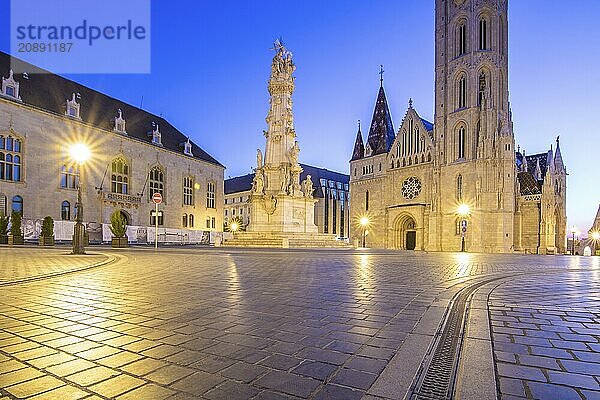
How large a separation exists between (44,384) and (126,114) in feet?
166

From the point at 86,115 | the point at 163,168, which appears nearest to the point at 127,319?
the point at 86,115

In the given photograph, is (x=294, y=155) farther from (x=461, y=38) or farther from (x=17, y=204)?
(x=461, y=38)

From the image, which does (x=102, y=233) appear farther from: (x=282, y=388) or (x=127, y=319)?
(x=282, y=388)

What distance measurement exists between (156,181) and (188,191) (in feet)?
17.4

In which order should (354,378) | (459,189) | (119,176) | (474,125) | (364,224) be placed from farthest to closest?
(364,224)
(459,189)
(474,125)
(119,176)
(354,378)

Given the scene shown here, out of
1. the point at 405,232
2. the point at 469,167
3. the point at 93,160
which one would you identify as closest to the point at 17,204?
the point at 93,160

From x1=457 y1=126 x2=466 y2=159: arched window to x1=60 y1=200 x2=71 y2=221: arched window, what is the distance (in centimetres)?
4432

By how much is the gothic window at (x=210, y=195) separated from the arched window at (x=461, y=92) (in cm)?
3498

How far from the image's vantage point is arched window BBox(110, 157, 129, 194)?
4238 cm

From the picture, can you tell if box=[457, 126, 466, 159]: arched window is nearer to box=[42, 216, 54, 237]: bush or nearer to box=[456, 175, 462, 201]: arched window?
box=[456, 175, 462, 201]: arched window

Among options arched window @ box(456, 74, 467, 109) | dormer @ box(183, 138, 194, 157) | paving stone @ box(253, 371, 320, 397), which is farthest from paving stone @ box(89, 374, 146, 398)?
arched window @ box(456, 74, 467, 109)

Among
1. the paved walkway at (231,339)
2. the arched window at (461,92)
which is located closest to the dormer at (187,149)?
the arched window at (461,92)

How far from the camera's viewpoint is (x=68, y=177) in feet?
125

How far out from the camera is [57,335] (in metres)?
3.78
